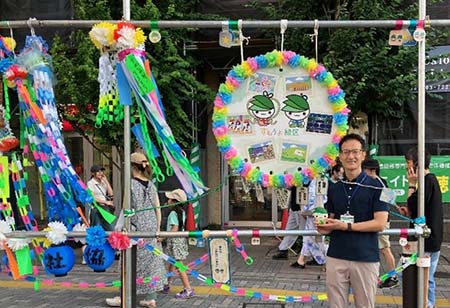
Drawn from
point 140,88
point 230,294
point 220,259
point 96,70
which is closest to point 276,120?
point 140,88

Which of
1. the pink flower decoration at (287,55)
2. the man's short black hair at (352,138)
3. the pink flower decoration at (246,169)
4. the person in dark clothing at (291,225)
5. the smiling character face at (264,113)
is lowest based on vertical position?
the person in dark clothing at (291,225)

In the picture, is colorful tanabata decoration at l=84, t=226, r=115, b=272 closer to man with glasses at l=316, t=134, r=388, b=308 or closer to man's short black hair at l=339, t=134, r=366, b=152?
man with glasses at l=316, t=134, r=388, b=308

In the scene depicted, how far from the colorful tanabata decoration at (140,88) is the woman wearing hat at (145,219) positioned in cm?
127

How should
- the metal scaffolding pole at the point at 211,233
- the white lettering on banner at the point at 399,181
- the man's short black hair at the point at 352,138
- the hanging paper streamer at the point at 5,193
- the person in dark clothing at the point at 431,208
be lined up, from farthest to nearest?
the white lettering on banner at the point at 399,181 → the person in dark clothing at the point at 431,208 → the hanging paper streamer at the point at 5,193 → the metal scaffolding pole at the point at 211,233 → the man's short black hair at the point at 352,138

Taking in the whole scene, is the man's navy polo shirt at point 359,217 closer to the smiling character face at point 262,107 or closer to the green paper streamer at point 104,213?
the smiling character face at point 262,107

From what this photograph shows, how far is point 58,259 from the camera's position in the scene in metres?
4.23

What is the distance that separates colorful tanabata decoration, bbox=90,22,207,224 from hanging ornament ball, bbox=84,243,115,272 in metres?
0.74

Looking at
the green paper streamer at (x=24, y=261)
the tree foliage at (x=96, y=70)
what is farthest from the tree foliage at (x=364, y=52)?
the green paper streamer at (x=24, y=261)

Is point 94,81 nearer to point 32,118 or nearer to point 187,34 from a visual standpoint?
point 187,34

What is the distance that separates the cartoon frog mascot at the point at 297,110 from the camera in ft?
13.2

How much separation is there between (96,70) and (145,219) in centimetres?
268

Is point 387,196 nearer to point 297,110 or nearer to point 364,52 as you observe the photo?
point 297,110

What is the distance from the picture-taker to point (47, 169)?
4.25m

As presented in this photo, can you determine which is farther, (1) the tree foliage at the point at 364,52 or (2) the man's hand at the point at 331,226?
(1) the tree foliage at the point at 364,52
